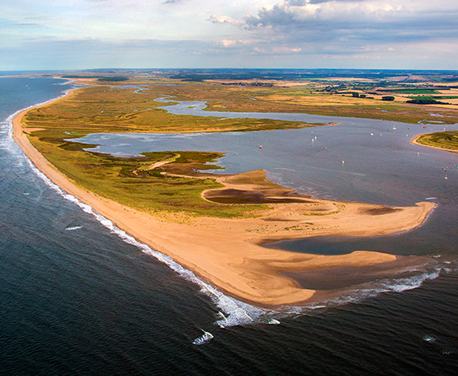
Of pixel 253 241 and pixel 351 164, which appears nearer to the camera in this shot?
pixel 253 241

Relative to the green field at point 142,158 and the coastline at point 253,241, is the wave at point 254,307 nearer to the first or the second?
the coastline at point 253,241

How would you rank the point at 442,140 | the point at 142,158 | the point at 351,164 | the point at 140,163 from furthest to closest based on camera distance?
the point at 442,140 → the point at 142,158 → the point at 351,164 → the point at 140,163

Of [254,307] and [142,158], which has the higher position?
[142,158]

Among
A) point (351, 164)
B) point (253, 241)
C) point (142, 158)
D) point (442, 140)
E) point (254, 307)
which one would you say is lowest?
point (254, 307)

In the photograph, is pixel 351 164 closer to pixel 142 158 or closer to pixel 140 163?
pixel 140 163

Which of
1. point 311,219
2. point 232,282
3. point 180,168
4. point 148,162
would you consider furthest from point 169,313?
point 148,162

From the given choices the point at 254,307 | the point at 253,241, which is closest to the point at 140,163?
the point at 253,241
